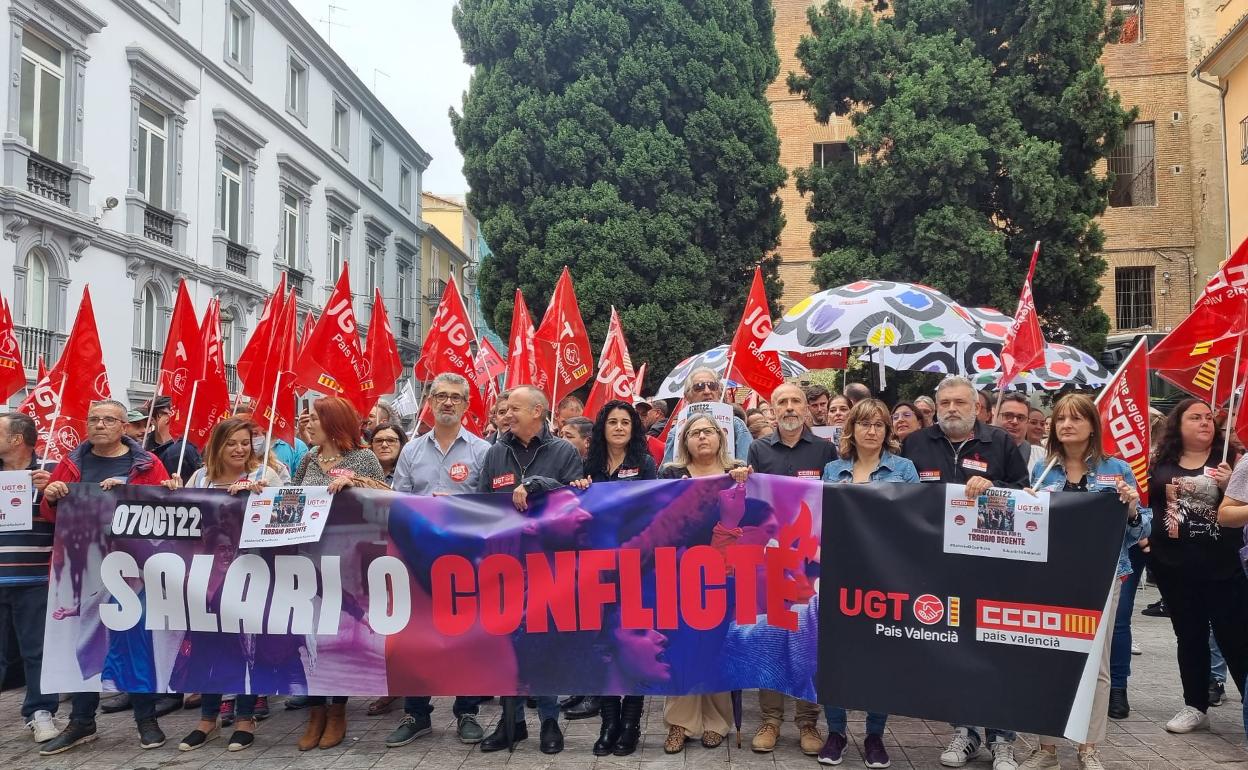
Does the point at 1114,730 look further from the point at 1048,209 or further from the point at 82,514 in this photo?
the point at 1048,209

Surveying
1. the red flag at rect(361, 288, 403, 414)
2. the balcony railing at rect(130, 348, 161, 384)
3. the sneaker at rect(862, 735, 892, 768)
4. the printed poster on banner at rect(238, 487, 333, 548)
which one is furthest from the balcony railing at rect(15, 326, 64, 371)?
the sneaker at rect(862, 735, 892, 768)

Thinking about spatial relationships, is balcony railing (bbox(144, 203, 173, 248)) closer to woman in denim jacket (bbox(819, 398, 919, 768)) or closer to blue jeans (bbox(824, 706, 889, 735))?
woman in denim jacket (bbox(819, 398, 919, 768))

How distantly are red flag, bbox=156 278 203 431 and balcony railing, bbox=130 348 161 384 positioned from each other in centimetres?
1463

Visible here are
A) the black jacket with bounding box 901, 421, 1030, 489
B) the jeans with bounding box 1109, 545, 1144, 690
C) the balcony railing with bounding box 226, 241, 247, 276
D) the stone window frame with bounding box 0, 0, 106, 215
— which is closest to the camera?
the black jacket with bounding box 901, 421, 1030, 489

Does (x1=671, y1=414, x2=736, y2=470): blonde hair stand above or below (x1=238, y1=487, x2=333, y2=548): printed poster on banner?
above

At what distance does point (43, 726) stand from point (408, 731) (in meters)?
2.07

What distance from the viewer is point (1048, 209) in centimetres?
2125

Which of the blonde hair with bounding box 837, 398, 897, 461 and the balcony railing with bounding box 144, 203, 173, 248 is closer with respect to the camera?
the blonde hair with bounding box 837, 398, 897, 461

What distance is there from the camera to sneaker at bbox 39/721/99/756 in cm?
616

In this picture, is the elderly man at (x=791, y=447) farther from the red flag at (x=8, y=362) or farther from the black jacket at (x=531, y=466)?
the red flag at (x=8, y=362)

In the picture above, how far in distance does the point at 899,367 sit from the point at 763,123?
12.7 metres

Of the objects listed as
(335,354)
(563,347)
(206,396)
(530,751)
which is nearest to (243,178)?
(563,347)

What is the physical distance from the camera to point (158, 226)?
23.8m

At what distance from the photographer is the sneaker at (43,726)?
6.29 meters
